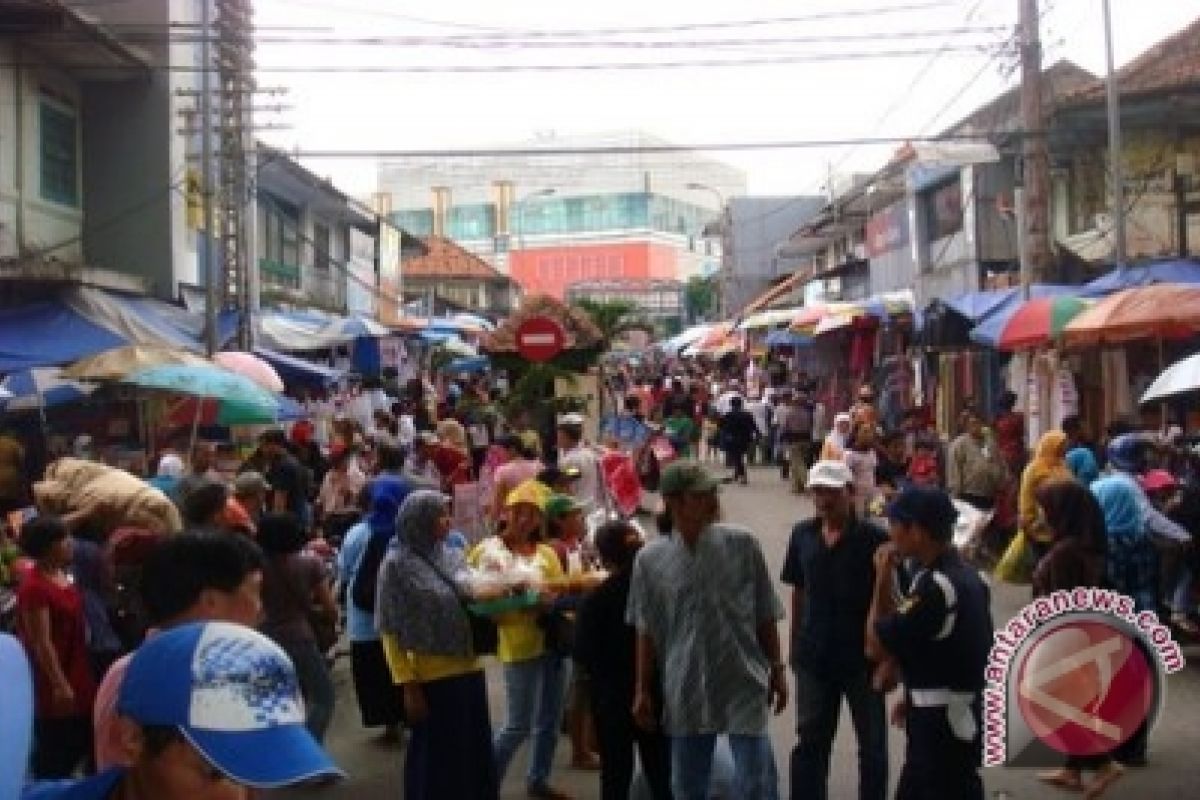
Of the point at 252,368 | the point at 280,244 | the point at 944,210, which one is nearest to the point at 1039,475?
the point at 252,368

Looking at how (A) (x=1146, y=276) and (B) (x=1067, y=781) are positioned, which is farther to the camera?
(A) (x=1146, y=276)

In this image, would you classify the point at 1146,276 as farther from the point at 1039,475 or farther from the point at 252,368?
the point at 252,368

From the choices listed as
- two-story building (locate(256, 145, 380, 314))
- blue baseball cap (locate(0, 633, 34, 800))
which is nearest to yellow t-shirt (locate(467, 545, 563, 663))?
blue baseball cap (locate(0, 633, 34, 800))

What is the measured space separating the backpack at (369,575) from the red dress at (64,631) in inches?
65.2

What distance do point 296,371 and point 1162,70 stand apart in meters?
12.0

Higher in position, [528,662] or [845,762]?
[528,662]

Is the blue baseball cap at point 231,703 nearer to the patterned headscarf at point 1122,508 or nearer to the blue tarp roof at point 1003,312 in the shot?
the patterned headscarf at point 1122,508

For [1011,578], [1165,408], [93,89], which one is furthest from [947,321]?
[93,89]

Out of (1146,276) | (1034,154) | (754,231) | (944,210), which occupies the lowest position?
(1146,276)

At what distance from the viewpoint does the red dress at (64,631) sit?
6.67 meters

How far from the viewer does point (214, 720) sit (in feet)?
7.19

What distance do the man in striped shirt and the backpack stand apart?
223 cm

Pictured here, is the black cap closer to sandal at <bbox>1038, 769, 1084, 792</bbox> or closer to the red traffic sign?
sandal at <bbox>1038, 769, 1084, 792</bbox>

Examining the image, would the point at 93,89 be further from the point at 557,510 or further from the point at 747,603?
the point at 747,603
